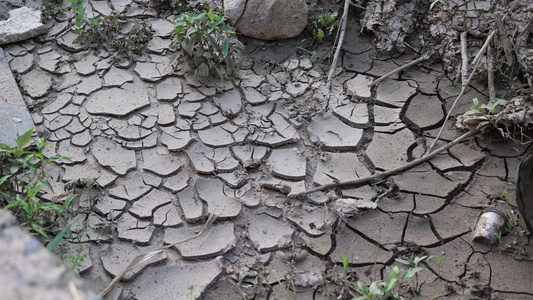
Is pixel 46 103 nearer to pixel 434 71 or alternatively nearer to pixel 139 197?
pixel 139 197

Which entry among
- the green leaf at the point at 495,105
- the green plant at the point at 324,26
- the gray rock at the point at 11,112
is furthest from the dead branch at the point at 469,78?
the gray rock at the point at 11,112

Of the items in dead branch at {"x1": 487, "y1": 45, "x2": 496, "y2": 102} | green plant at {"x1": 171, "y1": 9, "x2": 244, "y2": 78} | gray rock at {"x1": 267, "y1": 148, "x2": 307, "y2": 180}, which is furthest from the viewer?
green plant at {"x1": 171, "y1": 9, "x2": 244, "y2": 78}

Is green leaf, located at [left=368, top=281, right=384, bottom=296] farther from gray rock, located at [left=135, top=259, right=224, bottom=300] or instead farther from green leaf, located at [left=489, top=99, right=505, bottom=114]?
green leaf, located at [left=489, top=99, right=505, bottom=114]

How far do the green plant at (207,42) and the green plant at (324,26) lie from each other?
587 millimetres

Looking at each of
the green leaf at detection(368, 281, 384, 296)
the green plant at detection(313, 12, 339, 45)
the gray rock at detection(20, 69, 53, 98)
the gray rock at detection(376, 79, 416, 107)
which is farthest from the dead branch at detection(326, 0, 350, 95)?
the gray rock at detection(20, 69, 53, 98)

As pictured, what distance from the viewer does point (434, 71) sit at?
3.60 metres

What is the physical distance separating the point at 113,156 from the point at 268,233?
110cm

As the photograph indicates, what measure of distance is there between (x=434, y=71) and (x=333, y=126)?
86 centimetres

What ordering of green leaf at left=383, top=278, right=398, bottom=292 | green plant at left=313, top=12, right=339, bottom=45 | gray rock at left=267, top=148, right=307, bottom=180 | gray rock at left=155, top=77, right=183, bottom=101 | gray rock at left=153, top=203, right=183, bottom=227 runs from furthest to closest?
green plant at left=313, top=12, right=339, bottom=45
gray rock at left=155, top=77, right=183, bottom=101
gray rock at left=267, top=148, right=307, bottom=180
gray rock at left=153, top=203, right=183, bottom=227
green leaf at left=383, top=278, right=398, bottom=292

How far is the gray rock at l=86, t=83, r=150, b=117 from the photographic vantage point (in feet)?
11.3

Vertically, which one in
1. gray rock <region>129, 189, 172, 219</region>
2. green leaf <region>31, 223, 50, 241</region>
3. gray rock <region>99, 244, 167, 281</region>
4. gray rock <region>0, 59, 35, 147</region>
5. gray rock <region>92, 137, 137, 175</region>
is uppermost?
green leaf <region>31, 223, 50, 241</region>

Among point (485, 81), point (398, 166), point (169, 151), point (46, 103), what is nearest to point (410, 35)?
point (485, 81)

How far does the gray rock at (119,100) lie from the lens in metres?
3.45

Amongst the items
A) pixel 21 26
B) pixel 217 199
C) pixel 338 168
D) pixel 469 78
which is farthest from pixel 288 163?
pixel 21 26
